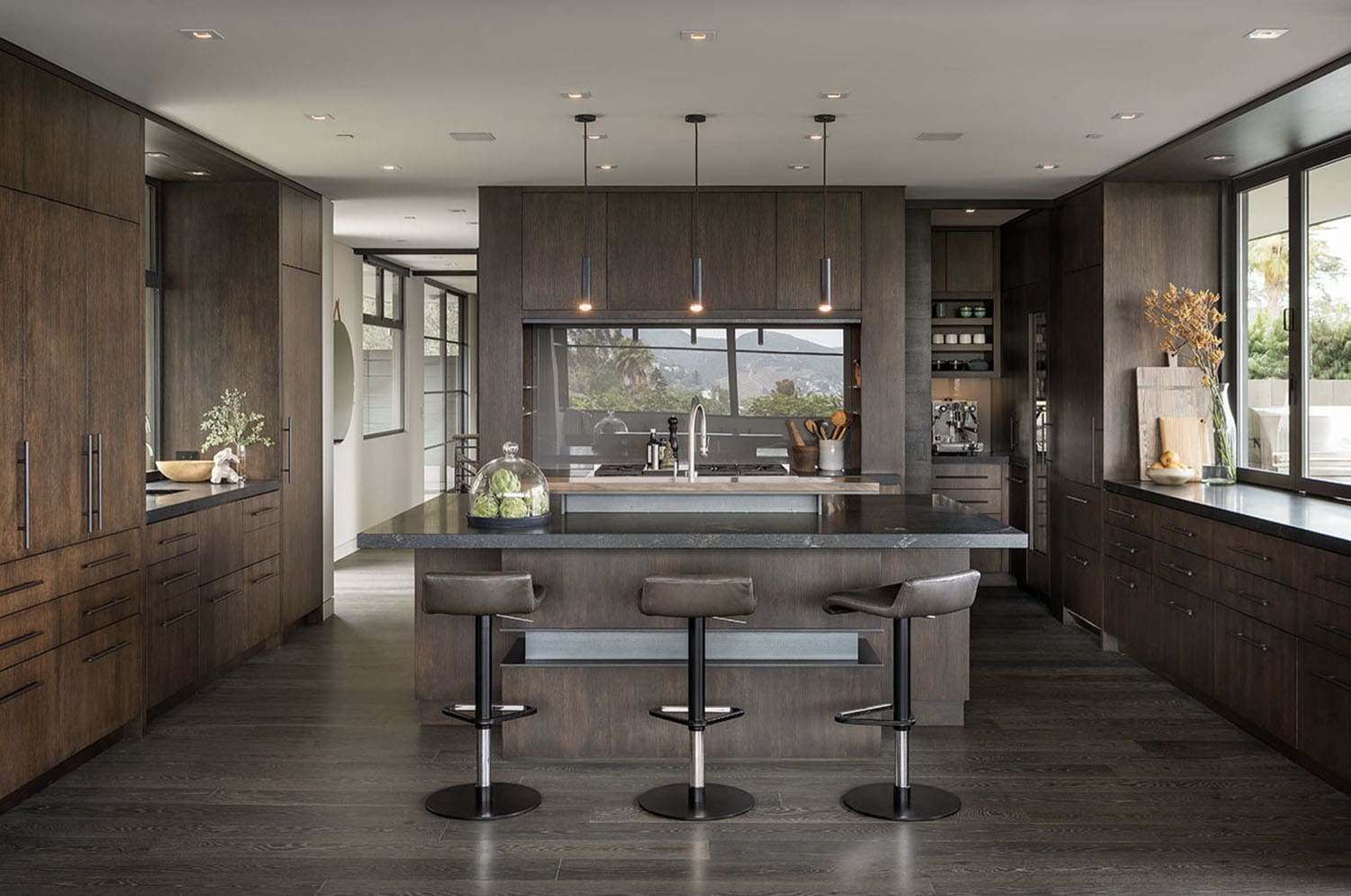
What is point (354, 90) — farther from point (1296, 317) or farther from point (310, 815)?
point (1296, 317)

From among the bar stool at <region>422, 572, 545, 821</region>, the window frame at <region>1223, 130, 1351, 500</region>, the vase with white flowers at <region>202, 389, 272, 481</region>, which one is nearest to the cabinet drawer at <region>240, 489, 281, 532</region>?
the vase with white flowers at <region>202, 389, 272, 481</region>

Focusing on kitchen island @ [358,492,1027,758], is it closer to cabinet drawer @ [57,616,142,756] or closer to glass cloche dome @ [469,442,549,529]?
glass cloche dome @ [469,442,549,529]

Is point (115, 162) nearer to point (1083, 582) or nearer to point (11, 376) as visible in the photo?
point (11, 376)

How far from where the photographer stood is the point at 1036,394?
841cm

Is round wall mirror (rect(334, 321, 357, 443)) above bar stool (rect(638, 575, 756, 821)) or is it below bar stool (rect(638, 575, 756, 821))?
above

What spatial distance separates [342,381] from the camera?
1005 cm

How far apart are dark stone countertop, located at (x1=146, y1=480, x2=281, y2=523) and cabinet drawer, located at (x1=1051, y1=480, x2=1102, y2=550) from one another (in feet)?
15.4

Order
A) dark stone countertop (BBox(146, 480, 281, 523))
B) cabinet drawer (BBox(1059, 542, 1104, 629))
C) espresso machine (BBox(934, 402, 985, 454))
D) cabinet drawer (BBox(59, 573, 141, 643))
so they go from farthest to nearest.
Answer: espresso machine (BBox(934, 402, 985, 454)), cabinet drawer (BBox(1059, 542, 1104, 629)), dark stone countertop (BBox(146, 480, 281, 523)), cabinet drawer (BBox(59, 573, 141, 643))

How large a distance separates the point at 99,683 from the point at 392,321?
24.2 ft

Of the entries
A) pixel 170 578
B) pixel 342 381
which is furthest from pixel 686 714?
pixel 342 381

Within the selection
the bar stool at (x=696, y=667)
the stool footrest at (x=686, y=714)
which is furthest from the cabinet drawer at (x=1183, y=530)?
the bar stool at (x=696, y=667)

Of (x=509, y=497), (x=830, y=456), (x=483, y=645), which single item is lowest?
(x=483, y=645)

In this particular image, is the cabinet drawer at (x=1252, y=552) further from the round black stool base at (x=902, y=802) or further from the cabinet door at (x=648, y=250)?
the cabinet door at (x=648, y=250)

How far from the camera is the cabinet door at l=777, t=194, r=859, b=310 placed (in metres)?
7.56
